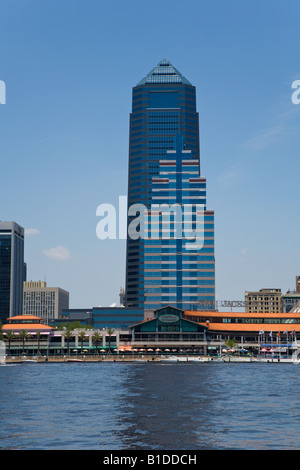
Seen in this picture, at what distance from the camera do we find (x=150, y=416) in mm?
71188

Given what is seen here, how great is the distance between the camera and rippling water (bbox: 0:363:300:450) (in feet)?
180

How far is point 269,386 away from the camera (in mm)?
116750

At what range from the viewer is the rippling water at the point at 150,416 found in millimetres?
54750

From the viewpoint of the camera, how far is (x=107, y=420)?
68562mm

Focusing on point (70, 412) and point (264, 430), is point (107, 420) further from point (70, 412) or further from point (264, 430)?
point (264, 430)

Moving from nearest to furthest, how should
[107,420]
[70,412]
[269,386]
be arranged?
1. [107,420]
2. [70,412]
3. [269,386]
